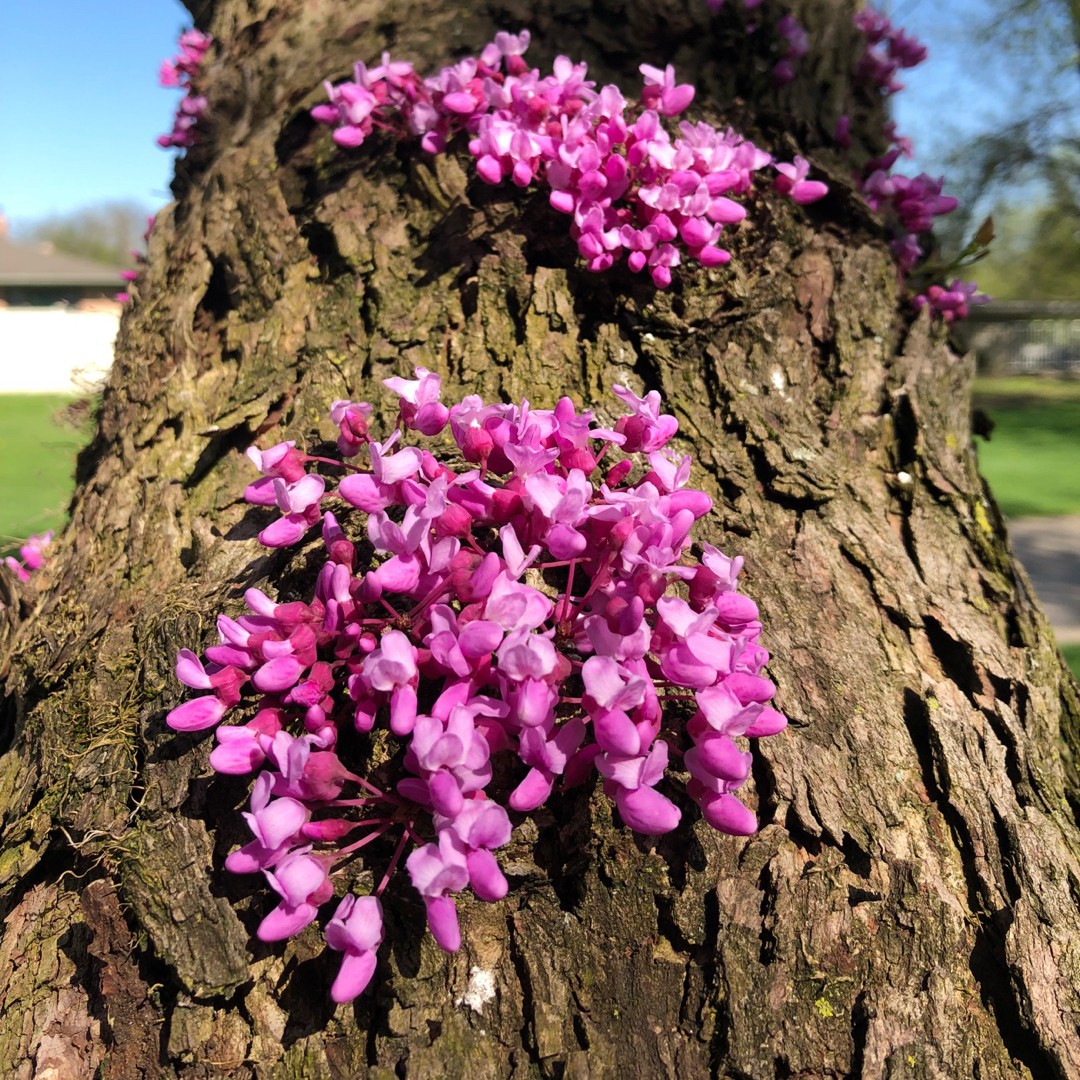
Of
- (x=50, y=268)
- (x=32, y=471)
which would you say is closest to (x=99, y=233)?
(x=50, y=268)

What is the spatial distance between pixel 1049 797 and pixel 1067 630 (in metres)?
5.98

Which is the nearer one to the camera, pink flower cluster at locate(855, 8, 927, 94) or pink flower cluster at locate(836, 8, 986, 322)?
pink flower cluster at locate(836, 8, 986, 322)

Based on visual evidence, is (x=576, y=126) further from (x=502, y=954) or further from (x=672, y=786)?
(x=502, y=954)

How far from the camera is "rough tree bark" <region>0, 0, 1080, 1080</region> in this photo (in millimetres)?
1382

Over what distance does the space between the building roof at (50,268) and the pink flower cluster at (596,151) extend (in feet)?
133

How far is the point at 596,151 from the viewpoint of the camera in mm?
2100

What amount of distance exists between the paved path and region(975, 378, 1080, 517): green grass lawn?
65 centimetres

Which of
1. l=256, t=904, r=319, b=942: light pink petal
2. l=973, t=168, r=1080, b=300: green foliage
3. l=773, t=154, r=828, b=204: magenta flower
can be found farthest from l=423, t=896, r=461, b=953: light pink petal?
l=973, t=168, r=1080, b=300: green foliage

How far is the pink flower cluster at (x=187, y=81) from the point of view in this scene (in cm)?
366

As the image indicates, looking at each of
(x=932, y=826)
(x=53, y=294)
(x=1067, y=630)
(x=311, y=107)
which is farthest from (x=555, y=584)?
(x=53, y=294)

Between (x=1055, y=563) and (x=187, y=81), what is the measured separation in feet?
30.2

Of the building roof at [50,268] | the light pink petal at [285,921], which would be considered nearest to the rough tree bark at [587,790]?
the light pink petal at [285,921]

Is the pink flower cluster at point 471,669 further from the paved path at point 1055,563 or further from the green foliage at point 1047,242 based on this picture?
the green foliage at point 1047,242

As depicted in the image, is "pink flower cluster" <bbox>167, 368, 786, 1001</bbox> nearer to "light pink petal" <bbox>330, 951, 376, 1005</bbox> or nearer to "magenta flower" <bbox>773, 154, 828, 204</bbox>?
"light pink petal" <bbox>330, 951, 376, 1005</bbox>
